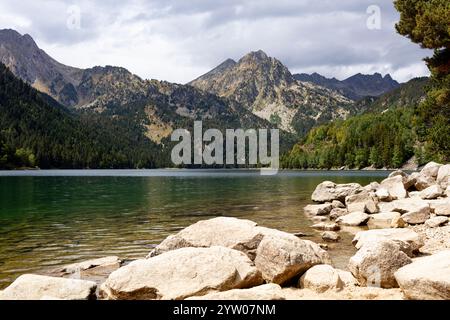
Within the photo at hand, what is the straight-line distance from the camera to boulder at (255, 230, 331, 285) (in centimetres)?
1377

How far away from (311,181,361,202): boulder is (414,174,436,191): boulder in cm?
588

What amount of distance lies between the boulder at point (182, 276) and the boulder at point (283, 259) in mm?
569

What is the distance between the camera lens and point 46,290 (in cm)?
1209

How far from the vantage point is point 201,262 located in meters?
12.8

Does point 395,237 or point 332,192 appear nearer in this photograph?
point 395,237

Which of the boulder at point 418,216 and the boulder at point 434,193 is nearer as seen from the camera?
the boulder at point 418,216

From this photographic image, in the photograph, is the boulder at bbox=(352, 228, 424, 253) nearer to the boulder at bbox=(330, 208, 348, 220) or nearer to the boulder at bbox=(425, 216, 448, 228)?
the boulder at bbox=(425, 216, 448, 228)

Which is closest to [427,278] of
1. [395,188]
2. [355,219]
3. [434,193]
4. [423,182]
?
[355,219]

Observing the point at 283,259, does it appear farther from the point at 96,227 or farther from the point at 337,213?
the point at 337,213

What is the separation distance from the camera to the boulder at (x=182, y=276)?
12062 millimetres

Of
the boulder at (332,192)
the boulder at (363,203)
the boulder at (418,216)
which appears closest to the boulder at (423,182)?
the boulder at (332,192)

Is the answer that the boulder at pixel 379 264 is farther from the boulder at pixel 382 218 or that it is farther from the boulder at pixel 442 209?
the boulder at pixel 382 218

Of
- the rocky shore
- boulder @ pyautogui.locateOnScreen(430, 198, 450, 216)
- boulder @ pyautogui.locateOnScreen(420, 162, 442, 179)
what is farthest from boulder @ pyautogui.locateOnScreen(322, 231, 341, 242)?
boulder @ pyautogui.locateOnScreen(420, 162, 442, 179)

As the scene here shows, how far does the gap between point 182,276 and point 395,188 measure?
33.8 meters
